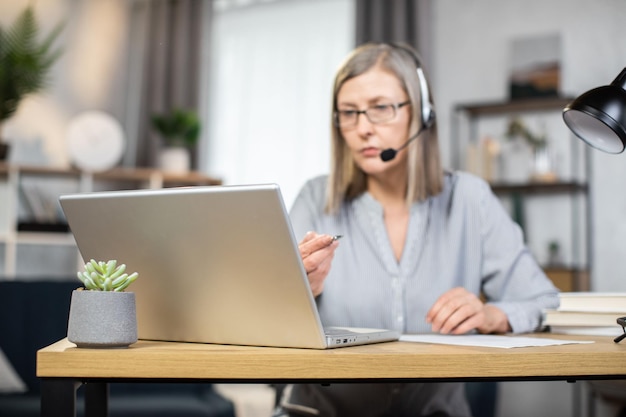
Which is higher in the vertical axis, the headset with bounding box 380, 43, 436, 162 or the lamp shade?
the headset with bounding box 380, 43, 436, 162

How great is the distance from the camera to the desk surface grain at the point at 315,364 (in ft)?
2.97

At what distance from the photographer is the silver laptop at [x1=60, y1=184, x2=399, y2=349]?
921mm

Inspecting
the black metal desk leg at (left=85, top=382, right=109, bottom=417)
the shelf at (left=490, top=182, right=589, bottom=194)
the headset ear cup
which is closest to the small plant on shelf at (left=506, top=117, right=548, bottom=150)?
the shelf at (left=490, top=182, right=589, bottom=194)

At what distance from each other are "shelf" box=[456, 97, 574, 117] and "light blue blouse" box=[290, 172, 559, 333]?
2601 millimetres

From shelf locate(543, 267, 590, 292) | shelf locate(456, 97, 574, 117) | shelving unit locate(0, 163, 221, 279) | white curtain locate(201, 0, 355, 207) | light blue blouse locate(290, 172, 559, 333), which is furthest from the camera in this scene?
white curtain locate(201, 0, 355, 207)

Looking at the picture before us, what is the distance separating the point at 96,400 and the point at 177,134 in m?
3.69

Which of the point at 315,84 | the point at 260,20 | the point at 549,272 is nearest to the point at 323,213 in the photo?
the point at 549,272

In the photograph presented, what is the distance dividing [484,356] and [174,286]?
40 cm

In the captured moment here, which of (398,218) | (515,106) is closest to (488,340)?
(398,218)

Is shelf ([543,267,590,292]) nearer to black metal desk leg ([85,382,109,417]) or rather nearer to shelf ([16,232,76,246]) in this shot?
shelf ([16,232,76,246])

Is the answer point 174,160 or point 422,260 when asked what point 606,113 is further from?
point 174,160

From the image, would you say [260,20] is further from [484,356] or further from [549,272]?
[484,356]

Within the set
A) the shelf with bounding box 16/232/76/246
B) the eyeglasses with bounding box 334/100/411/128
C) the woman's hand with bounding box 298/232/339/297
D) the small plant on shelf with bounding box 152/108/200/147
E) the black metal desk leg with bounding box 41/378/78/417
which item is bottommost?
the black metal desk leg with bounding box 41/378/78/417

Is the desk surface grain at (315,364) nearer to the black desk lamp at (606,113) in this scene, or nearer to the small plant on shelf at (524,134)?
the black desk lamp at (606,113)
